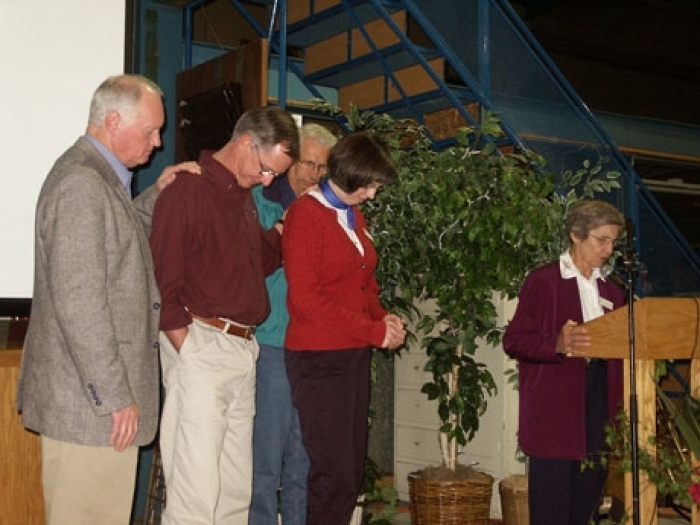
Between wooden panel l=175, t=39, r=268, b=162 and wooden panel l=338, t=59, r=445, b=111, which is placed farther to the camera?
wooden panel l=338, t=59, r=445, b=111

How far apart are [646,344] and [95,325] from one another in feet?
5.54

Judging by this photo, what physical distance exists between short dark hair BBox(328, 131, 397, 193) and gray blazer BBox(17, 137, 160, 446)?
0.87 m

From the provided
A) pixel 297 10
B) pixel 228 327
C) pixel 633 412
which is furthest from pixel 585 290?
pixel 297 10

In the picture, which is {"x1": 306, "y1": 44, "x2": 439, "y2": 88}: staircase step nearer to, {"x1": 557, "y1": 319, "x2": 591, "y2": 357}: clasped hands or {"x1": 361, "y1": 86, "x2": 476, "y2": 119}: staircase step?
{"x1": 361, "y1": 86, "x2": 476, "y2": 119}: staircase step

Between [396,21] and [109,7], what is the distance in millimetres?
2723

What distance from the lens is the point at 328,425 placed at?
296 cm

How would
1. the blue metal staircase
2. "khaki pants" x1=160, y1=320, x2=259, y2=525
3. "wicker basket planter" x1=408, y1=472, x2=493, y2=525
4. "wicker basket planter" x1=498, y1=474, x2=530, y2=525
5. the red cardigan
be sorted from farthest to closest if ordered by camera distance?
the blue metal staircase < "wicker basket planter" x1=498, y1=474, x2=530, y2=525 < "wicker basket planter" x1=408, y1=472, x2=493, y2=525 < the red cardigan < "khaki pants" x1=160, y1=320, x2=259, y2=525

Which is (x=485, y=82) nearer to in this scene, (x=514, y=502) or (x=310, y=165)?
(x=310, y=165)

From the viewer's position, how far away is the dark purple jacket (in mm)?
3111

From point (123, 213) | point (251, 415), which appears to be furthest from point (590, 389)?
point (123, 213)

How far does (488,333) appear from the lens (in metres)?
4.41

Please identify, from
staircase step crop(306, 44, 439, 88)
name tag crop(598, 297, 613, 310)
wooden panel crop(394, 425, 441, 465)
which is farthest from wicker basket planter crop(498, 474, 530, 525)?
staircase step crop(306, 44, 439, 88)

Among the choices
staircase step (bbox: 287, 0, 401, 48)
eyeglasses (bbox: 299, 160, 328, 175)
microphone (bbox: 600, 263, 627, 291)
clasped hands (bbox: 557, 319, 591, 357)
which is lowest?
clasped hands (bbox: 557, 319, 591, 357)

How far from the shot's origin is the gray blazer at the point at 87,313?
6.90 feet
